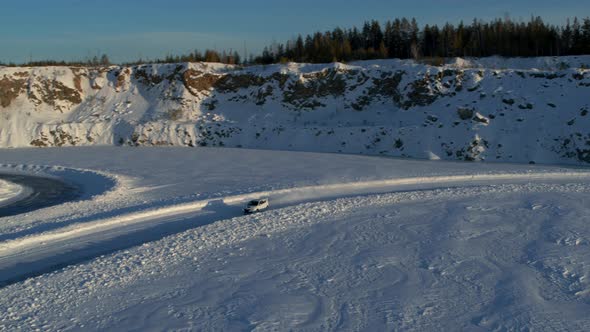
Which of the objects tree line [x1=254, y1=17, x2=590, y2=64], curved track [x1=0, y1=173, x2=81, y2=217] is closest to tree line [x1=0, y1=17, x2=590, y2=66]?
tree line [x1=254, y1=17, x2=590, y2=64]

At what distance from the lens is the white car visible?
60.6ft

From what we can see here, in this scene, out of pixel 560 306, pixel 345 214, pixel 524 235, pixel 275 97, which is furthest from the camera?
pixel 275 97

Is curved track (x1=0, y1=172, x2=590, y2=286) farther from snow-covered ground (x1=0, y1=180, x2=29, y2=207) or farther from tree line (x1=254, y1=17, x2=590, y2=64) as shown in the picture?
tree line (x1=254, y1=17, x2=590, y2=64)

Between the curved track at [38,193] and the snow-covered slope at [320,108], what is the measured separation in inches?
543

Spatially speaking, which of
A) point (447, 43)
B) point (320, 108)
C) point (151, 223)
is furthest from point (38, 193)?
point (447, 43)

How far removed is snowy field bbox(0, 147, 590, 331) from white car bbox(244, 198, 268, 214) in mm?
542

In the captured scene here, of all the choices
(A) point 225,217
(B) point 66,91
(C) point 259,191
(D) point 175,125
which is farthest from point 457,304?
(B) point 66,91

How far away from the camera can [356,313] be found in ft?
33.2

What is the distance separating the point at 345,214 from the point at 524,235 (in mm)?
5652

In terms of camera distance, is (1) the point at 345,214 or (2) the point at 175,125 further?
(2) the point at 175,125

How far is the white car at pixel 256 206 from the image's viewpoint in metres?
18.5

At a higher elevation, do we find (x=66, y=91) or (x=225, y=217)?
(x=66, y=91)

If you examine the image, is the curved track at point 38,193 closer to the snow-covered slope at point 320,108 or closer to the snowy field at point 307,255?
the snowy field at point 307,255

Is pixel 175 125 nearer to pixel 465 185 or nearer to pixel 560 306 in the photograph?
pixel 465 185
